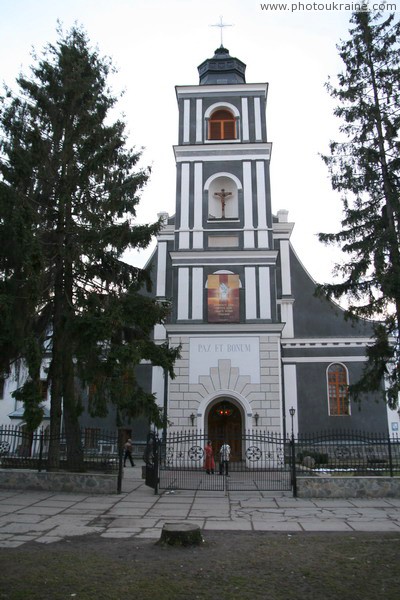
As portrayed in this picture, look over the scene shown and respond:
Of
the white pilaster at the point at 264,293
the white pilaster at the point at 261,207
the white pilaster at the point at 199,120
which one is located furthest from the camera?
the white pilaster at the point at 199,120

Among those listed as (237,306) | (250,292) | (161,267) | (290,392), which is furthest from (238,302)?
(161,267)

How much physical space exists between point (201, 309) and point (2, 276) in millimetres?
11023

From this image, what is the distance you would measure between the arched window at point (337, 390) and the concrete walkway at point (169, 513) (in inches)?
486

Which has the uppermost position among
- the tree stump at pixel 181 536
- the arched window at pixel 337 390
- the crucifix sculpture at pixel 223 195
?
the crucifix sculpture at pixel 223 195

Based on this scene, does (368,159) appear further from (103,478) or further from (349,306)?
(103,478)

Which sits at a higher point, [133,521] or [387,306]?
[387,306]

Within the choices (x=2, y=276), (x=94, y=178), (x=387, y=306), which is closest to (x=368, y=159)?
(x=387, y=306)

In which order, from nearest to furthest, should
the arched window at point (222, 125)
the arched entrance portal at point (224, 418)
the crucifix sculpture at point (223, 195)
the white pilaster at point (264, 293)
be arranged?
the white pilaster at point (264, 293), the arched entrance portal at point (224, 418), the crucifix sculpture at point (223, 195), the arched window at point (222, 125)

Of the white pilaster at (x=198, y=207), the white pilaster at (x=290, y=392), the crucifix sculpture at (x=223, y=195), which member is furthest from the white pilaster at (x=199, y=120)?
the white pilaster at (x=290, y=392)

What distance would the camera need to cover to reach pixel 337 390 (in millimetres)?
26406

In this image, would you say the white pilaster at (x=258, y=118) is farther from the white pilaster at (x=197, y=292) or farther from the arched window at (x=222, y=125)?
the white pilaster at (x=197, y=292)

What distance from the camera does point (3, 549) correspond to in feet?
25.0

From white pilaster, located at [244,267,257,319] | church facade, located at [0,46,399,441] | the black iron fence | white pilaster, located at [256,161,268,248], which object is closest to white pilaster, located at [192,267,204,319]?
church facade, located at [0,46,399,441]

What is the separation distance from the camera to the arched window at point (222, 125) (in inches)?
1070
